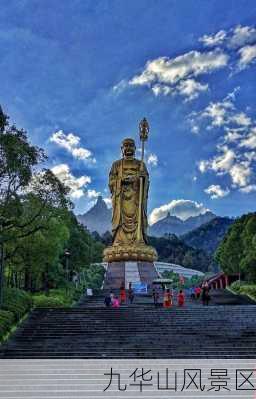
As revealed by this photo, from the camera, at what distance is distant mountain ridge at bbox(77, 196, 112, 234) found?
144 meters

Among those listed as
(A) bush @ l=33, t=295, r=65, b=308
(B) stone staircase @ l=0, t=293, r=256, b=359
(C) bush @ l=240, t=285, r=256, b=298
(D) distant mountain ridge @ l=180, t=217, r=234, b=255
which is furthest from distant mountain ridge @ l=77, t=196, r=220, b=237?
(B) stone staircase @ l=0, t=293, r=256, b=359

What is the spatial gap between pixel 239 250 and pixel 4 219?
23700 millimetres

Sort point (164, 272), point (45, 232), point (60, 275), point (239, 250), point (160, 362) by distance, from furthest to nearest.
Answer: point (164, 272), point (239, 250), point (60, 275), point (45, 232), point (160, 362)

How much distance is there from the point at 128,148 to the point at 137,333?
2363cm

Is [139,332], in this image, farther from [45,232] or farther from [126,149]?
[126,149]

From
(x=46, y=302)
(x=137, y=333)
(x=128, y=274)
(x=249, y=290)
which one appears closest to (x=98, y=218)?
(x=128, y=274)

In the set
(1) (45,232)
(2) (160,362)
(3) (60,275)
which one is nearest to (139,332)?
(2) (160,362)

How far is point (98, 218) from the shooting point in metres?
147

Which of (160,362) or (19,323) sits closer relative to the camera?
(160,362)

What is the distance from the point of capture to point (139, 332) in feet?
60.3

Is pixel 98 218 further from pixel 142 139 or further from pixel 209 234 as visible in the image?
pixel 142 139

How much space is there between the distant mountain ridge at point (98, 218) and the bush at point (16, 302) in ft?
396

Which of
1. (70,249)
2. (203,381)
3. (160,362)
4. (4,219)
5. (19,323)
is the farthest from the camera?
(70,249)

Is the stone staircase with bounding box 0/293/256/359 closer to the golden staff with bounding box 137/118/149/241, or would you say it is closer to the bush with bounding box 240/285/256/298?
the bush with bounding box 240/285/256/298
